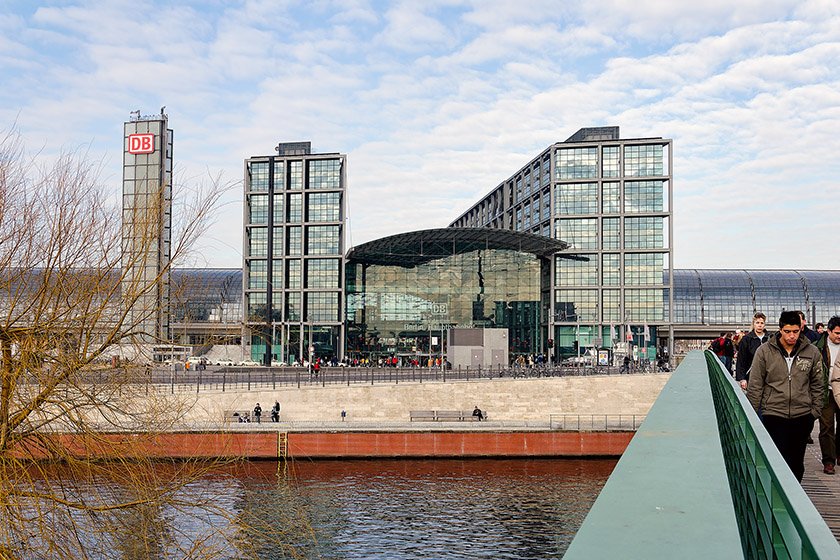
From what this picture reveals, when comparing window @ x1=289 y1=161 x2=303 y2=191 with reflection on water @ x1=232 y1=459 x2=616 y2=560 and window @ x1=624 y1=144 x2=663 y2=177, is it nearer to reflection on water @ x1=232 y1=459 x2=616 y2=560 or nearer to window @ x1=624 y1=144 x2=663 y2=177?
window @ x1=624 y1=144 x2=663 y2=177

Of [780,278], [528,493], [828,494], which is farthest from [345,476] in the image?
[780,278]

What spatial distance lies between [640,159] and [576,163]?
6.79 m

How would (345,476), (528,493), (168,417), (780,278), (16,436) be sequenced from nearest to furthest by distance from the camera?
(16,436) → (168,417) → (528,493) → (345,476) → (780,278)

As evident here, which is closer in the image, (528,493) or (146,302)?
(146,302)

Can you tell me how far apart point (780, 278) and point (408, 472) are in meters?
89.5

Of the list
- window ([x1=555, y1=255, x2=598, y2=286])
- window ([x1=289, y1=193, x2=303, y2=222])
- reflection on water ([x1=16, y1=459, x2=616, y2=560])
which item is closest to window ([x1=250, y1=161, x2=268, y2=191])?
window ([x1=289, y1=193, x2=303, y2=222])

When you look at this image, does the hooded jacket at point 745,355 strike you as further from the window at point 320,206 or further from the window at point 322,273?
the window at point 320,206

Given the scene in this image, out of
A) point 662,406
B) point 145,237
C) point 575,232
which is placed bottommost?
point 662,406

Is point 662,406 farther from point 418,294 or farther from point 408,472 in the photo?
point 418,294

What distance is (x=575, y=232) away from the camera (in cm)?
8575

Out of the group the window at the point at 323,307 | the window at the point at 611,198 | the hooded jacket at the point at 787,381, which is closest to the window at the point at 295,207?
the window at the point at 323,307

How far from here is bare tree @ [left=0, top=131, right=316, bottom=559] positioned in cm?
1112

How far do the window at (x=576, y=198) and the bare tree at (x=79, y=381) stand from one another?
250 feet

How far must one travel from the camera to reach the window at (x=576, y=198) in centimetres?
8544
